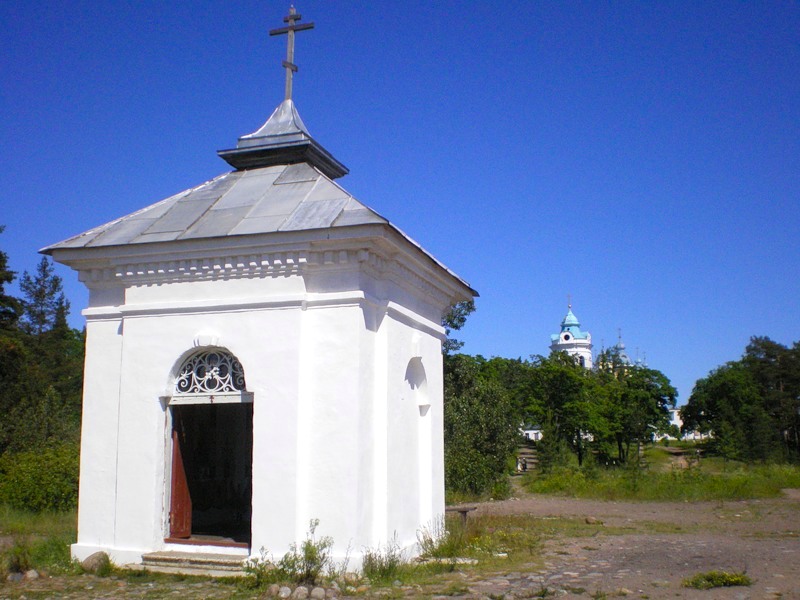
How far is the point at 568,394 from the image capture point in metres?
41.6

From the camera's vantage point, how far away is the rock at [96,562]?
9172 millimetres

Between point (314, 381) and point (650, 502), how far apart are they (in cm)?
1627

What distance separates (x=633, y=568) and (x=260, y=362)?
18.1ft

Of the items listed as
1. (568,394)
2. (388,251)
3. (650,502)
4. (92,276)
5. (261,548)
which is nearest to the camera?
(261,548)

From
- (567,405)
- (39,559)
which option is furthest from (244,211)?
(567,405)

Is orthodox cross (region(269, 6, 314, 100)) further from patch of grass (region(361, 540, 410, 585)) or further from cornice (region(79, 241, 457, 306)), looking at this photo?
patch of grass (region(361, 540, 410, 585))

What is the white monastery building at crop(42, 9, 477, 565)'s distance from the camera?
884 centimetres

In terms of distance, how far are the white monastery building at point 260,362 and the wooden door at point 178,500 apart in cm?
2

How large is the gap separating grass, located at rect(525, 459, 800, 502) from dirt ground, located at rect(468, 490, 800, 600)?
4.88 ft

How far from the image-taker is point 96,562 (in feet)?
30.3

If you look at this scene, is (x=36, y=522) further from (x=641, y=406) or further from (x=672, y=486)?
(x=641, y=406)

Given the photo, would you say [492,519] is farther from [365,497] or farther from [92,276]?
[92,276]

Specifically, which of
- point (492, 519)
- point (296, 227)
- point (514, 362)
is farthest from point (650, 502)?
point (514, 362)

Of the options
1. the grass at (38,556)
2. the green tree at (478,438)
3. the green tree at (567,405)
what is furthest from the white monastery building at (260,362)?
the green tree at (567,405)
